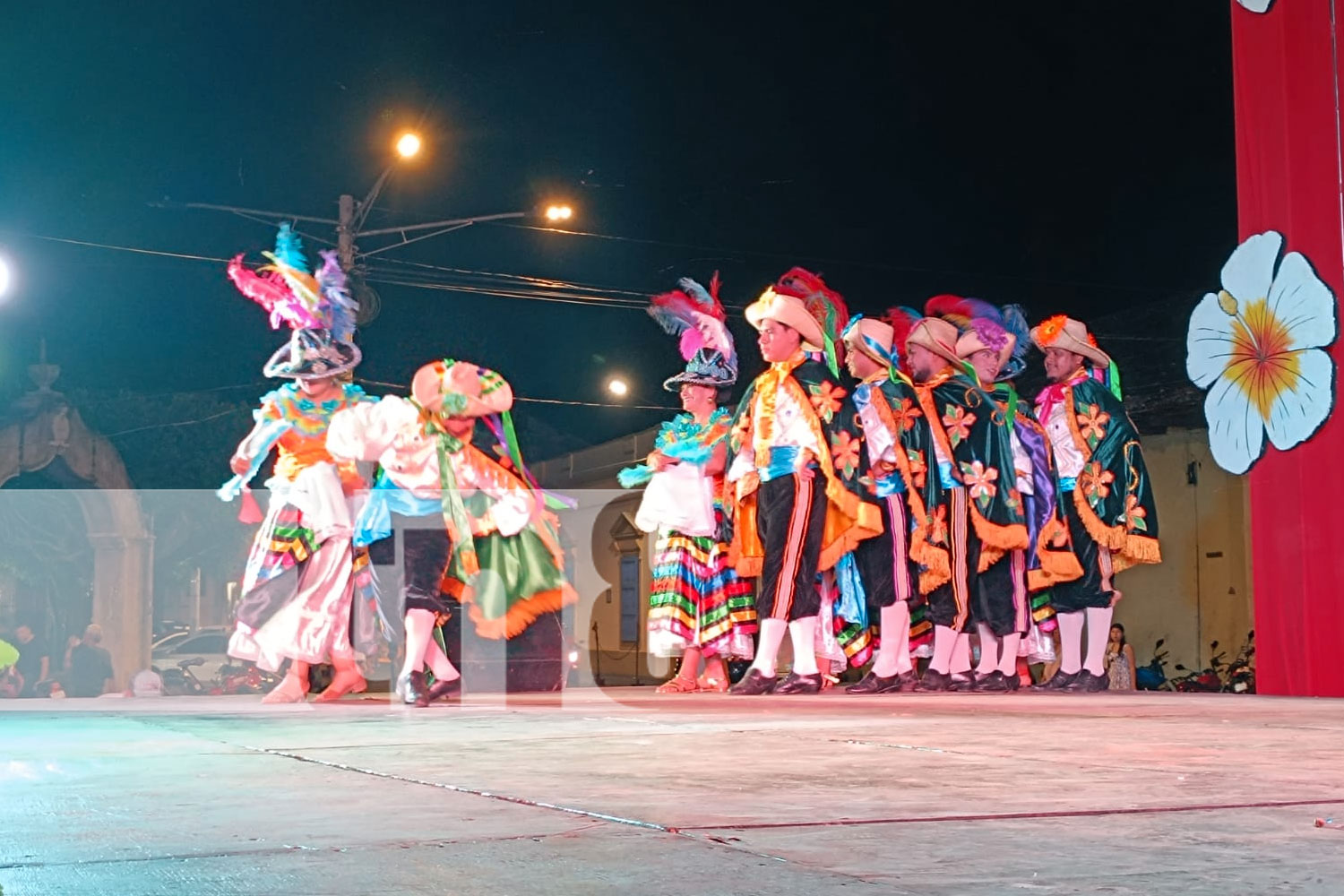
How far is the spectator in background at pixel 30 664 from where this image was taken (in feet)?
35.9

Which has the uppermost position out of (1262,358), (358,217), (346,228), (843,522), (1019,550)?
(358,217)

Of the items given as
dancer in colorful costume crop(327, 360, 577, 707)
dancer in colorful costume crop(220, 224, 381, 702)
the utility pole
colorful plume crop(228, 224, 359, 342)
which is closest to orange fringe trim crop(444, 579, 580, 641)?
dancer in colorful costume crop(327, 360, 577, 707)

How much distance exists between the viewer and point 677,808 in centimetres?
238

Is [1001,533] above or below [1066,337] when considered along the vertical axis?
below

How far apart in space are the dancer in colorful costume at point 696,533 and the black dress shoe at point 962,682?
1.01m

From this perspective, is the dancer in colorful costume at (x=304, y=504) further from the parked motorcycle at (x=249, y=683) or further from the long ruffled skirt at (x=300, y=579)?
the parked motorcycle at (x=249, y=683)

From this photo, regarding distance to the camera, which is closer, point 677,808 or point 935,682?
point 677,808

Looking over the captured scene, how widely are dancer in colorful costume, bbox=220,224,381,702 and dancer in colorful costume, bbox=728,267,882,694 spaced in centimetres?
171

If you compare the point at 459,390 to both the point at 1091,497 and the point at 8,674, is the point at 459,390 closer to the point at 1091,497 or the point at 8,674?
the point at 1091,497

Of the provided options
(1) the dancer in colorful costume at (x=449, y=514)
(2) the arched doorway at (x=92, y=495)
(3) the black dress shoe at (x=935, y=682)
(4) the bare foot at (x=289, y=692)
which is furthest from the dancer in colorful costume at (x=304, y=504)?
(2) the arched doorway at (x=92, y=495)

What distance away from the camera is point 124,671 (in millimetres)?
12992

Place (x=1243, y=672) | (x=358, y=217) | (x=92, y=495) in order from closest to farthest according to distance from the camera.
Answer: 1. (x=358, y=217)
2. (x=1243, y=672)
3. (x=92, y=495)

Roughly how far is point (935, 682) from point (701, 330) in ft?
6.74

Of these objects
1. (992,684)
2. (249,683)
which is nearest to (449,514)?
(992,684)
